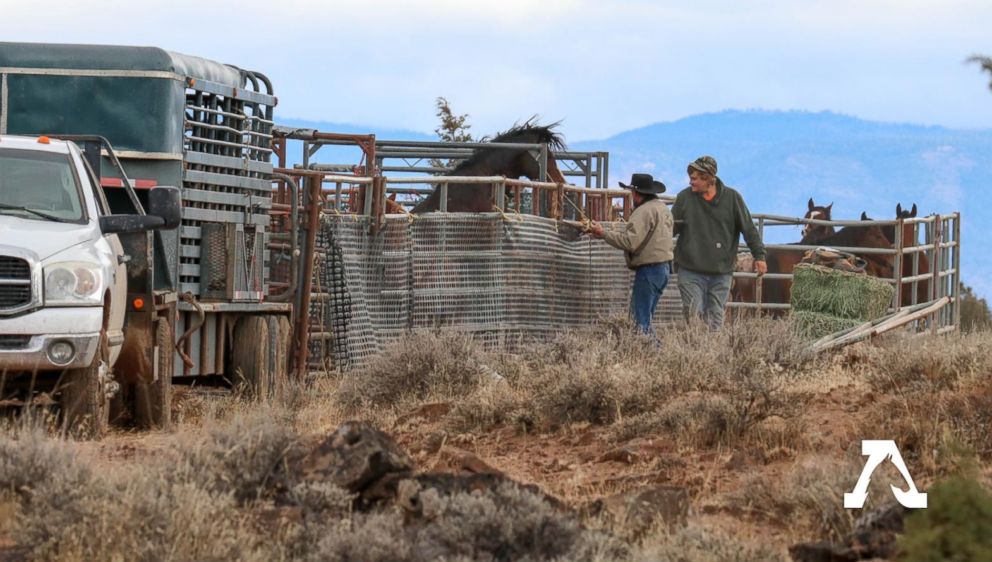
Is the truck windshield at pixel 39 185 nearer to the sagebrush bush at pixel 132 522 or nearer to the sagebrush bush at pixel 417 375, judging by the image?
the sagebrush bush at pixel 417 375

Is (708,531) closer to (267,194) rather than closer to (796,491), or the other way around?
(796,491)

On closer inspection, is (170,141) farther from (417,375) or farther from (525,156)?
(525,156)

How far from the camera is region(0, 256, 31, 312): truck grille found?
10039 millimetres

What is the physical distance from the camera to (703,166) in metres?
16.1

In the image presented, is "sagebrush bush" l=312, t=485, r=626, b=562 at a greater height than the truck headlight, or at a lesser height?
lesser

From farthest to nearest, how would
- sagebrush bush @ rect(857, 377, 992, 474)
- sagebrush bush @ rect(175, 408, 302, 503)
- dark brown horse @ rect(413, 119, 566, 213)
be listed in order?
dark brown horse @ rect(413, 119, 566, 213) → sagebrush bush @ rect(857, 377, 992, 474) → sagebrush bush @ rect(175, 408, 302, 503)

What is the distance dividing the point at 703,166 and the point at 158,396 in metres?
6.09

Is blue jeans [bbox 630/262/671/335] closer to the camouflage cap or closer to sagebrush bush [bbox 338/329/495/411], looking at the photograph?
the camouflage cap

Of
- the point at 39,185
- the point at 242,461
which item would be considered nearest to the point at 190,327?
the point at 39,185

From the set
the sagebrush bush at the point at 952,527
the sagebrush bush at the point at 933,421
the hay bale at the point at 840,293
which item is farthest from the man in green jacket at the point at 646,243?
the sagebrush bush at the point at 952,527

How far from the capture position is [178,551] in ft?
21.6

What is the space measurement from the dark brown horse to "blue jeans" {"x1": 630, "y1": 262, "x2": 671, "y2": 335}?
5622mm

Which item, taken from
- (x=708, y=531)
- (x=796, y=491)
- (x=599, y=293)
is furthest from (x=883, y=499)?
(x=599, y=293)

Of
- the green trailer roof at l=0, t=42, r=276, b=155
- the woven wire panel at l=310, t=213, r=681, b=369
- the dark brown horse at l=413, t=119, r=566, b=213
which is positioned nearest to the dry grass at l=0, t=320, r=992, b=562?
the green trailer roof at l=0, t=42, r=276, b=155
